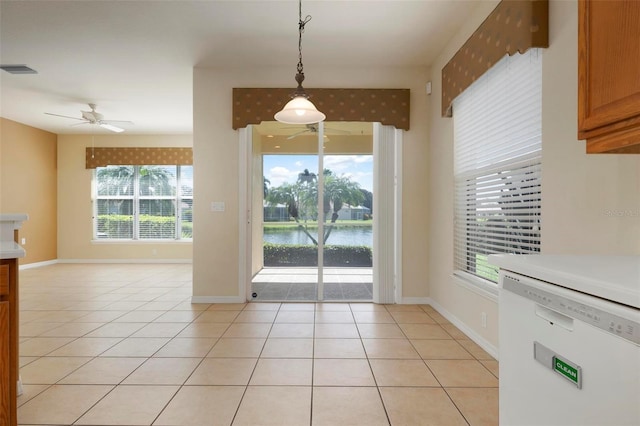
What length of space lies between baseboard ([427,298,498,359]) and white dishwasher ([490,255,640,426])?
5.15 ft

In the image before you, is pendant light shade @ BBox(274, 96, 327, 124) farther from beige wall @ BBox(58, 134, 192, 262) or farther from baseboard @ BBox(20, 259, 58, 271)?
baseboard @ BBox(20, 259, 58, 271)

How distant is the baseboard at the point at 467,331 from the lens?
2.60m

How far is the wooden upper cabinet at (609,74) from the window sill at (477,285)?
1547mm

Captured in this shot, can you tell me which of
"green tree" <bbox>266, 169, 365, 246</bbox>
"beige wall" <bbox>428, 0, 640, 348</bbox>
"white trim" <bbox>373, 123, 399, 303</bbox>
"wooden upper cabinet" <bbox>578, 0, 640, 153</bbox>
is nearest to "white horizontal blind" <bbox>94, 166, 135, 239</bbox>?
"green tree" <bbox>266, 169, 365, 246</bbox>

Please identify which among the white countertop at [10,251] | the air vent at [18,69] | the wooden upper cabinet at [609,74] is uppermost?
the air vent at [18,69]

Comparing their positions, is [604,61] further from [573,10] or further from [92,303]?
[92,303]

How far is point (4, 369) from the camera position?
149 centimetres

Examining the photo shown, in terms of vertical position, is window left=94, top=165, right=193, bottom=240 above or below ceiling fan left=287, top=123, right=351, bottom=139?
below

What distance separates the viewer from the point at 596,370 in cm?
79

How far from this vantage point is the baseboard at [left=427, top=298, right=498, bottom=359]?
2.60 m

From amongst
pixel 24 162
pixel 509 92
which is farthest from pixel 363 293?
pixel 24 162

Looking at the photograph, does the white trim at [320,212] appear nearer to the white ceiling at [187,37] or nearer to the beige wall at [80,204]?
the white ceiling at [187,37]

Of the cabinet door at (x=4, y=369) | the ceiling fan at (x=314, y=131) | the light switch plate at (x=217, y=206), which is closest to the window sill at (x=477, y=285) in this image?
the ceiling fan at (x=314, y=131)

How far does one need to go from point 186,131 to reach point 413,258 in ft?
18.5
